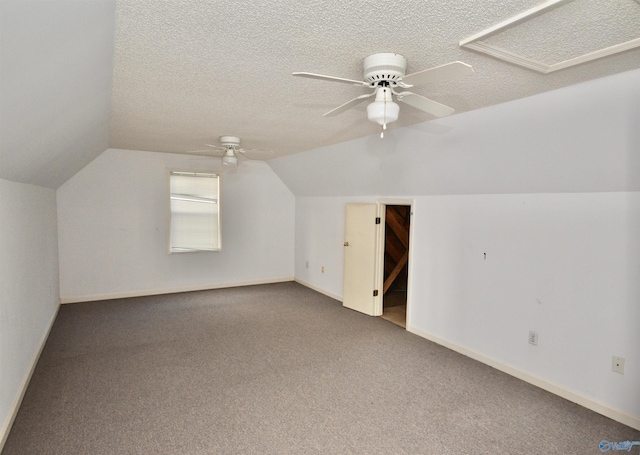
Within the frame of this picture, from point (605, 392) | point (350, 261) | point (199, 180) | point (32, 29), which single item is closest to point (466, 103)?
point (605, 392)

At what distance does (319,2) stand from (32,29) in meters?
0.99

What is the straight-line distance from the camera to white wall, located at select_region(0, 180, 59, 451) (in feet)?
7.98

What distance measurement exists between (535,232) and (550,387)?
126cm

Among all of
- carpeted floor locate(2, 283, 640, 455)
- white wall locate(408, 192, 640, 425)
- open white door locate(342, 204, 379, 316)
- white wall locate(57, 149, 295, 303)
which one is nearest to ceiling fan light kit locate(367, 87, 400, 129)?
white wall locate(408, 192, 640, 425)

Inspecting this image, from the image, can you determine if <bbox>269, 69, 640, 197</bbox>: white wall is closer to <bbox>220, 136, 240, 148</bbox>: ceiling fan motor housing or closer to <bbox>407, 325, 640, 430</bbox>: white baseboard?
<bbox>220, 136, 240, 148</bbox>: ceiling fan motor housing

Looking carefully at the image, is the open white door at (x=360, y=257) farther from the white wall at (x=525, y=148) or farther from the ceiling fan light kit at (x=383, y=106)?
the ceiling fan light kit at (x=383, y=106)

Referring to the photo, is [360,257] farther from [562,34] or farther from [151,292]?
[562,34]

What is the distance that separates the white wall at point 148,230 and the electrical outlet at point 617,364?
5088 millimetres

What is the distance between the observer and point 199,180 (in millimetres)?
5973

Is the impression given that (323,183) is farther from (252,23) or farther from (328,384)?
(252,23)

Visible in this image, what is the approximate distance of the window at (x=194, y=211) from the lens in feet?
19.1

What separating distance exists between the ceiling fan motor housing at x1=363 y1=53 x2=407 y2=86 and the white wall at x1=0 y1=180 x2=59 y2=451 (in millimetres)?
2531

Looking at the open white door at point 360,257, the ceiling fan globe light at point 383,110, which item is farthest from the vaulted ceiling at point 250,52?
the open white door at point 360,257

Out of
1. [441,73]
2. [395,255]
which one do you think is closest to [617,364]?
[441,73]
